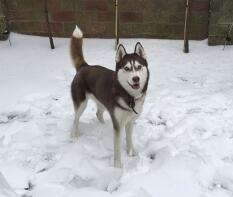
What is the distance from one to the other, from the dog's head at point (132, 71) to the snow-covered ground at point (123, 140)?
0.69 meters

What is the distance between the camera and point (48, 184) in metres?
2.91

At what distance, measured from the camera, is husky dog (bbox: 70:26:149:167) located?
9.37 ft

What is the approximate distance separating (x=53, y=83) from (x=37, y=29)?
65.2 inches

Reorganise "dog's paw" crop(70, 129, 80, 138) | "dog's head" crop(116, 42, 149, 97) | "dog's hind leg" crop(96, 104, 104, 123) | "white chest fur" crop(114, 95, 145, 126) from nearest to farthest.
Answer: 1. "dog's head" crop(116, 42, 149, 97)
2. "white chest fur" crop(114, 95, 145, 126)
3. "dog's paw" crop(70, 129, 80, 138)
4. "dog's hind leg" crop(96, 104, 104, 123)

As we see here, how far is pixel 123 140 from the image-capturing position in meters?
3.63

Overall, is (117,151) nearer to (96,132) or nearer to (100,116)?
(96,132)

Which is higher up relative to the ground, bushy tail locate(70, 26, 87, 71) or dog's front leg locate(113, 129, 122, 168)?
bushy tail locate(70, 26, 87, 71)

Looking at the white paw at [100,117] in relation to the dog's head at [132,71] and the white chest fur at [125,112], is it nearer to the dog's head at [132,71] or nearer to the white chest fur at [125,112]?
the white chest fur at [125,112]

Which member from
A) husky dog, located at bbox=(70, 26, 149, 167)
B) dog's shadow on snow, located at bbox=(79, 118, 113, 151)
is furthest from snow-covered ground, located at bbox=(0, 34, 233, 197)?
husky dog, located at bbox=(70, 26, 149, 167)

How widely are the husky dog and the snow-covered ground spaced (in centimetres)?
23

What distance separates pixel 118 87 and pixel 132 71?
250mm

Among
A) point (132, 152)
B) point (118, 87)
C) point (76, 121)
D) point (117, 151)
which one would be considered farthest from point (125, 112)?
point (76, 121)

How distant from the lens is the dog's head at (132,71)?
2.81 meters

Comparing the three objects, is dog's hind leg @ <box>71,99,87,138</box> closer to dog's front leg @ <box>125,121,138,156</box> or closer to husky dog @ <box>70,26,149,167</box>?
husky dog @ <box>70,26,149,167</box>
